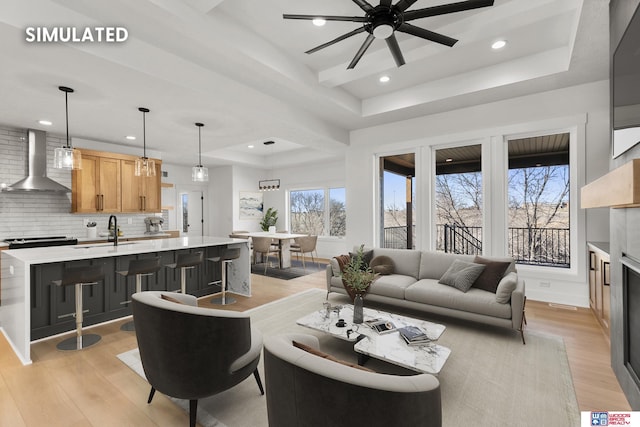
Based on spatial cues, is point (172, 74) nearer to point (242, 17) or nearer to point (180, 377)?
point (242, 17)

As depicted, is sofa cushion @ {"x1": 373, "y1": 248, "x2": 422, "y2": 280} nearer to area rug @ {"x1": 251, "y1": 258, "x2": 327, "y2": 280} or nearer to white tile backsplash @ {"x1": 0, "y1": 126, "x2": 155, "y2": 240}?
area rug @ {"x1": 251, "y1": 258, "x2": 327, "y2": 280}

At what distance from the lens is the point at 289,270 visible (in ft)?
21.8

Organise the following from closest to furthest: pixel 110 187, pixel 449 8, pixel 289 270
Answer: pixel 449 8 < pixel 110 187 < pixel 289 270

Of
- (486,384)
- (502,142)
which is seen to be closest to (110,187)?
(486,384)

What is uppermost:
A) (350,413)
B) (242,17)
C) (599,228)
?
(242,17)

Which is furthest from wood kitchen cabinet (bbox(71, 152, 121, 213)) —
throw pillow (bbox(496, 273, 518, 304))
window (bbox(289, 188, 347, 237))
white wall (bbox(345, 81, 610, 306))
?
throw pillow (bbox(496, 273, 518, 304))

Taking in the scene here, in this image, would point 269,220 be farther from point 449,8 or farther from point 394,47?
point 449,8

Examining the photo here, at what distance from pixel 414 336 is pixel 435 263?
1.93m

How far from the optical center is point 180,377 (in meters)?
1.74

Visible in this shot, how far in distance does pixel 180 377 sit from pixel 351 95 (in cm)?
449

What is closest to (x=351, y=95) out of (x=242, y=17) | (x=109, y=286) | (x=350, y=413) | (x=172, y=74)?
(x=242, y=17)

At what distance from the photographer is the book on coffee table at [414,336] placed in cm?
227

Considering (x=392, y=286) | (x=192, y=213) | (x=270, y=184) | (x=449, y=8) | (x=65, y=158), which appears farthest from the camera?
(x=192, y=213)

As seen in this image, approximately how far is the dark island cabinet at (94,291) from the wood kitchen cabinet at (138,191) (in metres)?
→ 2.62
